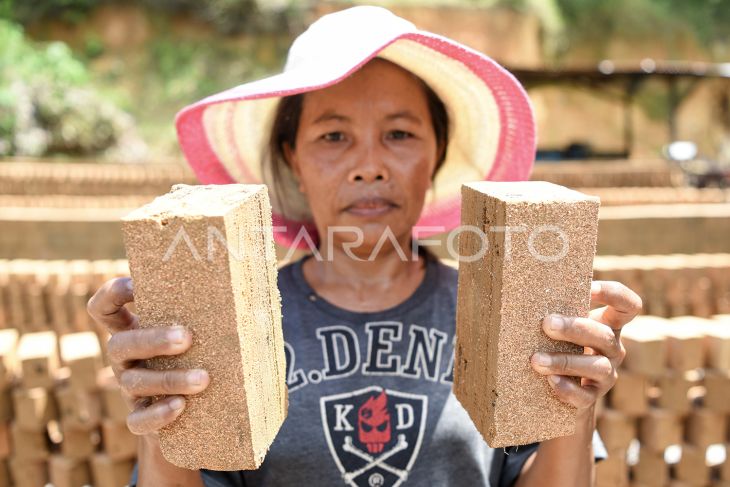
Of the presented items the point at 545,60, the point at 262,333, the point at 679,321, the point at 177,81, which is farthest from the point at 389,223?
the point at 545,60

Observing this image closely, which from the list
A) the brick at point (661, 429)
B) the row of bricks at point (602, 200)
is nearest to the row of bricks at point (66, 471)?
the brick at point (661, 429)

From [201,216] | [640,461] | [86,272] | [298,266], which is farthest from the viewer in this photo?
[86,272]

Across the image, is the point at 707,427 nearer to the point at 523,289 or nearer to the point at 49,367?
the point at 523,289

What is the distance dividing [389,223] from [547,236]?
44cm

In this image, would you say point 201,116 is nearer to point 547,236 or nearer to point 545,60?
point 547,236

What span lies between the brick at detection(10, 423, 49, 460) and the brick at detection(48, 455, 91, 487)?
41mm

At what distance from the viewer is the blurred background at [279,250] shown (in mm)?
1887

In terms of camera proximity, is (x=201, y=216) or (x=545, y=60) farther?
(x=545, y=60)

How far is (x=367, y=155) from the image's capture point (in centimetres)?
129

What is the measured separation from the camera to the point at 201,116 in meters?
1.60

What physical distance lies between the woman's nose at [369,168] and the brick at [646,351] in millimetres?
1058

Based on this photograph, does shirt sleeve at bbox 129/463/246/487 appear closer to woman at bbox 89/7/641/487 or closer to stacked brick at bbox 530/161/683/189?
woman at bbox 89/7/641/487

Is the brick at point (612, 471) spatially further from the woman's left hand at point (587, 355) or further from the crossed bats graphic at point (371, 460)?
the woman's left hand at point (587, 355)

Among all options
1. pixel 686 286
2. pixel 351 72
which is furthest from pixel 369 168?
pixel 686 286
